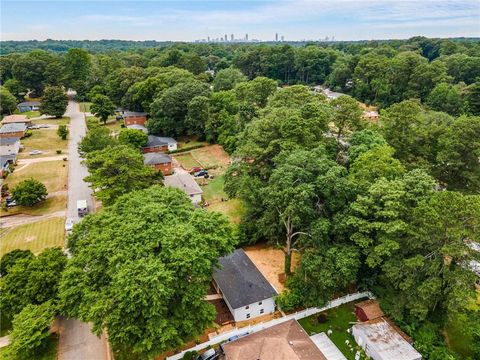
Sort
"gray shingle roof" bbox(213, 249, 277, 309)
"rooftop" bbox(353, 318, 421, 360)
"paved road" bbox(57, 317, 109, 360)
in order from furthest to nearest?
"gray shingle roof" bbox(213, 249, 277, 309) → "paved road" bbox(57, 317, 109, 360) → "rooftop" bbox(353, 318, 421, 360)

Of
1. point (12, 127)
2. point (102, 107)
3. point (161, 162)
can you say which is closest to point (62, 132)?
point (102, 107)

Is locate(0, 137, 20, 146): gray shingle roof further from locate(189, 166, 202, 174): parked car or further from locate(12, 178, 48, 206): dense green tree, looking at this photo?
locate(189, 166, 202, 174): parked car

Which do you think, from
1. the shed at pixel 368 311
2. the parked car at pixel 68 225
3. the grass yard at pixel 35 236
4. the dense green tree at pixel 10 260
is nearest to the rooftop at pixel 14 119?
the grass yard at pixel 35 236

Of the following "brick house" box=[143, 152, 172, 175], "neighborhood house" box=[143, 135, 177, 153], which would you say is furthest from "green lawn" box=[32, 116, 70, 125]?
"brick house" box=[143, 152, 172, 175]

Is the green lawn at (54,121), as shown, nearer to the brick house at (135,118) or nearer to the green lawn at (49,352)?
the brick house at (135,118)

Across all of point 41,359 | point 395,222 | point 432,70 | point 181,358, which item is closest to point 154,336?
point 181,358

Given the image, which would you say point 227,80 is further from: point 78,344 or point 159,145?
point 78,344

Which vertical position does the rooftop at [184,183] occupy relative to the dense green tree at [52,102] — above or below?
below
